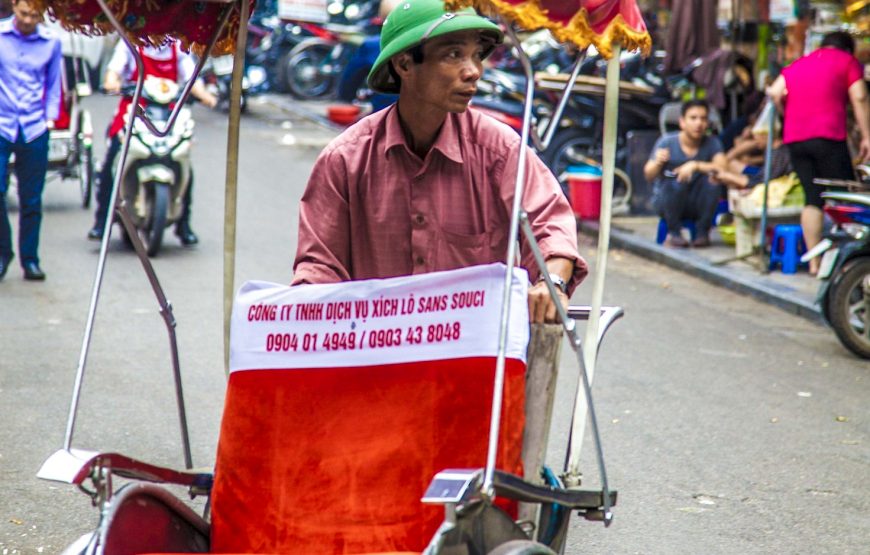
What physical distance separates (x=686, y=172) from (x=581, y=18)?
7569 mm

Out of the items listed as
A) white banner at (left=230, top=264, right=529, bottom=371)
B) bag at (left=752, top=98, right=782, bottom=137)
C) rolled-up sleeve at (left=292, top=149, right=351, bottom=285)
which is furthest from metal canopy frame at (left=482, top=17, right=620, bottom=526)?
bag at (left=752, top=98, right=782, bottom=137)

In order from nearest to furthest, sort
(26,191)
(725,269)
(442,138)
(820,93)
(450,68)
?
(450,68)
(442,138)
(26,191)
(820,93)
(725,269)

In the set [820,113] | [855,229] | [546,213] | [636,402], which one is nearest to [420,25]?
[546,213]

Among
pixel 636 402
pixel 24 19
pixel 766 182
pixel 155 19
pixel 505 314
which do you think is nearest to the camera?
pixel 505 314

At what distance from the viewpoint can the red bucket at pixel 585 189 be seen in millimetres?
11414

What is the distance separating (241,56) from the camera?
138 inches

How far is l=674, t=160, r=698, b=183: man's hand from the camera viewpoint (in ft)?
34.0

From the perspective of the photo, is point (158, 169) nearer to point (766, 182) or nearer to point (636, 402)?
point (766, 182)

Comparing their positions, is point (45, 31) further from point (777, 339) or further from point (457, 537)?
point (457, 537)

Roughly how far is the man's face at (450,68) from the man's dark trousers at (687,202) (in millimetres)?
7425

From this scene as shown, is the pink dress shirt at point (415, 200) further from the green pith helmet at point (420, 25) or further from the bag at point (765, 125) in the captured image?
the bag at point (765, 125)

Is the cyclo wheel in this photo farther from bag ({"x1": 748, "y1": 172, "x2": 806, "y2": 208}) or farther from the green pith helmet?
the green pith helmet

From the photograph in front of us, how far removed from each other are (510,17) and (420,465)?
3.29ft

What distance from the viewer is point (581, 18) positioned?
9.71 feet
